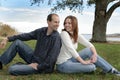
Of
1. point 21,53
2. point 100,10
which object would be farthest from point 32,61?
point 100,10

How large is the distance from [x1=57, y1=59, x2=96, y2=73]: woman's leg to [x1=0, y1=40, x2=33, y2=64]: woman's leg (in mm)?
827

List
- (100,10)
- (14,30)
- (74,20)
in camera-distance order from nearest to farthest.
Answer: (74,20)
(100,10)
(14,30)

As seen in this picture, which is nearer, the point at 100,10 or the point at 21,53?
the point at 21,53

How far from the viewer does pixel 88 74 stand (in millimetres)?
9812

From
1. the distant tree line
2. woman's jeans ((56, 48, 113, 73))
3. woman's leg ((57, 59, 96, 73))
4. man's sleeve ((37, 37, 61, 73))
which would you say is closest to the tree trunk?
the distant tree line

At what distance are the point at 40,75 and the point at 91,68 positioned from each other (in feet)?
3.92

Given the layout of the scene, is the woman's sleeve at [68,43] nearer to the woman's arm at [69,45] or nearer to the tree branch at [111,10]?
the woman's arm at [69,45]

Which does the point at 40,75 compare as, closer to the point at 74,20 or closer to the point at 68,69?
the point at 68,69

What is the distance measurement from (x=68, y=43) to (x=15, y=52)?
4.40 feet

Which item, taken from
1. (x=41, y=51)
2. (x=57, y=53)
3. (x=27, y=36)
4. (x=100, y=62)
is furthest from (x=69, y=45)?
(x=27, y=36)

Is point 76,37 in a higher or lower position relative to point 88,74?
higher

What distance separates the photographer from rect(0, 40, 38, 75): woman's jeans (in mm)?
9555

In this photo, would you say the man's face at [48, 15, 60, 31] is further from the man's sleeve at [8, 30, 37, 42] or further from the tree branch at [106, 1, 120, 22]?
the tree branch at [106, 1, 120, 22]

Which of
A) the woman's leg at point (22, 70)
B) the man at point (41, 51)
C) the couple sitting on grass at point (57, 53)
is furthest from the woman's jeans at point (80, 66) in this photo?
the woman's leg at point (22, 70)
